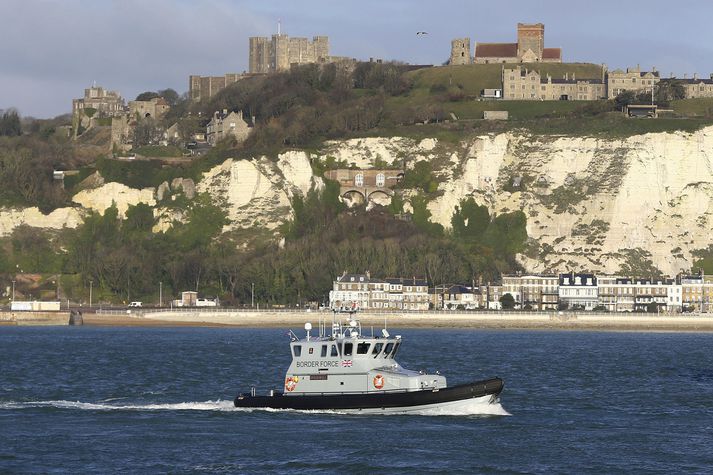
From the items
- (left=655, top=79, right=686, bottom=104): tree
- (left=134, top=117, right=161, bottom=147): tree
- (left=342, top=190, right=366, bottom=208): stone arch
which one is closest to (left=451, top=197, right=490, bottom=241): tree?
(left=342, top=190, right=366, bottom=208): stone arch

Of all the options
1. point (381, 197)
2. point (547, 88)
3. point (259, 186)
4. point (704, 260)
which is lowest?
point (704, 260)

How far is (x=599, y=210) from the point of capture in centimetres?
16388

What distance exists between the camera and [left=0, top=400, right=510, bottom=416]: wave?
5322 centimetres

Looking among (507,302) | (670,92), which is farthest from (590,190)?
(670,92)

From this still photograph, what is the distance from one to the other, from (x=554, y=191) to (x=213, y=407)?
116527 mm

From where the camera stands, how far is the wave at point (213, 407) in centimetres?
5322

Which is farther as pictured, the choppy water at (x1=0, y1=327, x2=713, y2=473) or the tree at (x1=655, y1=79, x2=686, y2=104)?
the tree at (x1=655, y1=79, x2=686, y2=104)

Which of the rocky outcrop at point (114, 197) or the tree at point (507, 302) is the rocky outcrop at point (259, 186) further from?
the tree at point (507, 302)

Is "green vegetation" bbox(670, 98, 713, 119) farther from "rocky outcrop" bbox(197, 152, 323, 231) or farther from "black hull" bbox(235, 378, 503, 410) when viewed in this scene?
"black hull" bbox(235, 378, 503, 410)

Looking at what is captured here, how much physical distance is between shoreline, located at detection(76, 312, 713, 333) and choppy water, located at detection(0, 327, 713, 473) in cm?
5341

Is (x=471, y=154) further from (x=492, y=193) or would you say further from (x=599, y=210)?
(x=599, y=210)

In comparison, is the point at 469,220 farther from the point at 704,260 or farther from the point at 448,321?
the point at 448,321

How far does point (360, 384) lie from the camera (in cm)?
5366

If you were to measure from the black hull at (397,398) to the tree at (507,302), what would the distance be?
97.3 metres
